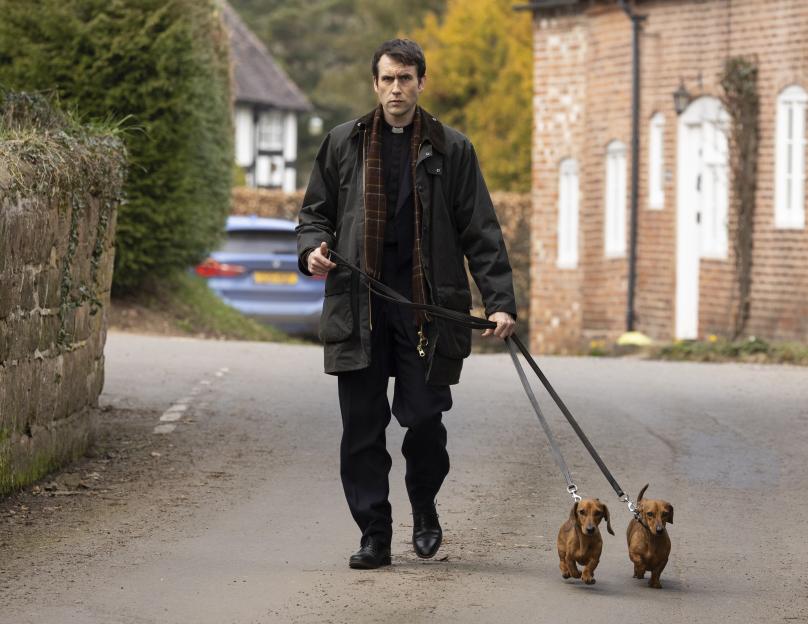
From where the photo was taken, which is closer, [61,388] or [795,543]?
[795,543]

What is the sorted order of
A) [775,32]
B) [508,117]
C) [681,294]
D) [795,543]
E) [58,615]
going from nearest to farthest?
[58,615], [795,543], [775,32], [681,294], [508,117]

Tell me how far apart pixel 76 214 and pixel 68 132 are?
27.4 inches

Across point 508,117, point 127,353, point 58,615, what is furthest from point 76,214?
point 508,117

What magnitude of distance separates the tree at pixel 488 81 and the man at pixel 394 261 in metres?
33.7

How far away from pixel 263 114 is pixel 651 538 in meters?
53.4

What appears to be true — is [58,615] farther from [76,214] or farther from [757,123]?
[757,123]

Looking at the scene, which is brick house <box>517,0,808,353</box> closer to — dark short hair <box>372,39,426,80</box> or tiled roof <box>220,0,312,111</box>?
dark short hair <box>372,39,426,80</box>

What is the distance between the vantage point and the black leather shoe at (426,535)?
7207mm

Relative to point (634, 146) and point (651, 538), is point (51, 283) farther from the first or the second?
point (634, 146)

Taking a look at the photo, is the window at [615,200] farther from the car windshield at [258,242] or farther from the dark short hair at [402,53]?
the dark short hair at [402,53]

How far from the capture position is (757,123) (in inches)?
906

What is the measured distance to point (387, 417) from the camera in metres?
7.17

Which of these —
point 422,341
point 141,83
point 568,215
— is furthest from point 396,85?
point 568,215

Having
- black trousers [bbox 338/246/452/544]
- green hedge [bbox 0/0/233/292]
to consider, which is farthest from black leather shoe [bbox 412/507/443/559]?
green hedge [bbox 0/0/233/292]
